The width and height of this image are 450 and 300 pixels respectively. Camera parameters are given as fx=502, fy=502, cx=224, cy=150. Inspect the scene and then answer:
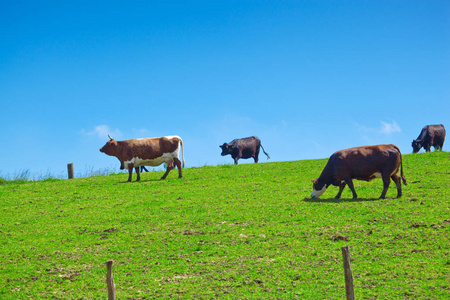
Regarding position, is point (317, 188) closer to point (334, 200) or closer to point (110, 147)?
point (334, 200)

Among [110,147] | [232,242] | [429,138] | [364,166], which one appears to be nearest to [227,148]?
[110,147]

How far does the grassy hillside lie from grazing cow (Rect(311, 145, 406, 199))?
71 centimetres

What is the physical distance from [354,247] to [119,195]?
1317cm

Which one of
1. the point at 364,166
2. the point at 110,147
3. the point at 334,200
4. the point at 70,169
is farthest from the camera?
the point at 70,169

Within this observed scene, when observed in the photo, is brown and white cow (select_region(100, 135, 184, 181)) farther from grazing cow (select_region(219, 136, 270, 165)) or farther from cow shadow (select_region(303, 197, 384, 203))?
grazing cow (select_region(219, 136, 270, 165))

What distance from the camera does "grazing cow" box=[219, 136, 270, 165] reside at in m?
45.7

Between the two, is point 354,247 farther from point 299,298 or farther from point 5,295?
point 5,295

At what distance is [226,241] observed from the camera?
1405cm

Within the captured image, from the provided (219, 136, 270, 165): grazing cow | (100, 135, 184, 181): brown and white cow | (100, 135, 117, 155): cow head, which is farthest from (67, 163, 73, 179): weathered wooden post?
(219, 136, 270, 165): grazing cow

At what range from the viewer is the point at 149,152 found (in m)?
28.5

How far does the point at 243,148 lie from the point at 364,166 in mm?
28552

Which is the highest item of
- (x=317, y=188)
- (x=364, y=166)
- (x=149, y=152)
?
(x=149, y=152)

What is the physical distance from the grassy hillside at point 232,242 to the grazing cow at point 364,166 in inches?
27.8

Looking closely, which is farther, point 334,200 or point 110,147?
point 110,147
